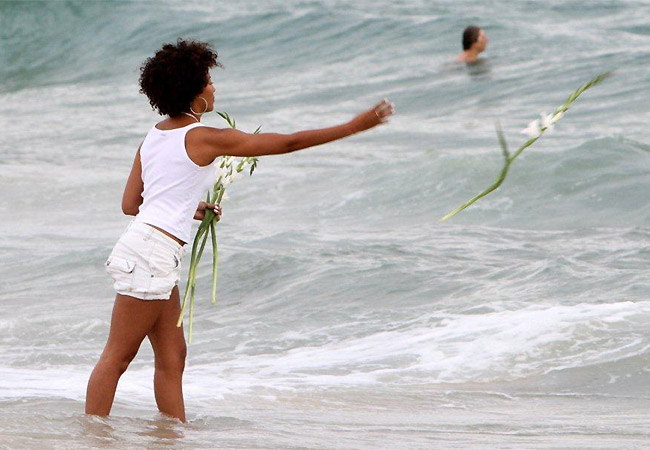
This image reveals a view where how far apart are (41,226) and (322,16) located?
40.8 feet

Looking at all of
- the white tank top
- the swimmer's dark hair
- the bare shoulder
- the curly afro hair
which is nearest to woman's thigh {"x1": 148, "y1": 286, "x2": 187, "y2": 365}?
the white tank top

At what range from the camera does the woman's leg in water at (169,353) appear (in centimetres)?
430

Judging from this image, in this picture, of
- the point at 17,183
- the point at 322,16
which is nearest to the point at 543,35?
the point at 322,16

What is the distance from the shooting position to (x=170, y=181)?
13.3 feet

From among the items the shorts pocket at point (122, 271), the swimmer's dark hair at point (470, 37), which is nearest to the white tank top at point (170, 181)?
the shorts pocket at point (122, 271)

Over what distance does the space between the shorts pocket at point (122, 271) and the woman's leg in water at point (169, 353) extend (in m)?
0.19

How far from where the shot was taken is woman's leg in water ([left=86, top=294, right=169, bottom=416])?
4.17 m

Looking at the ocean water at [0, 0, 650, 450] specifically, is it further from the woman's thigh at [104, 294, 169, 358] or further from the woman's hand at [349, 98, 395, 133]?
the woman's hand at [349, 98, 395, 133]

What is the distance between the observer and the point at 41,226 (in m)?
10.8

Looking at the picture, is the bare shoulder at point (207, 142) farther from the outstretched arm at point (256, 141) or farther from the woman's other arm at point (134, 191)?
the woman's other arm at point (134, 191)

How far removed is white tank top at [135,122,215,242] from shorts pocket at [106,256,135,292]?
0.15 metres

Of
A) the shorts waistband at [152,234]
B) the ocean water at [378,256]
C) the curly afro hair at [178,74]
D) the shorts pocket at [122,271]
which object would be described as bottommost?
the ocean water at [378,256]

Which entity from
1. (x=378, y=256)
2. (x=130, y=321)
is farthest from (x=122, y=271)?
(x=378, y=256)

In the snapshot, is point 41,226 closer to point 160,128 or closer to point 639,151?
point 639,151
